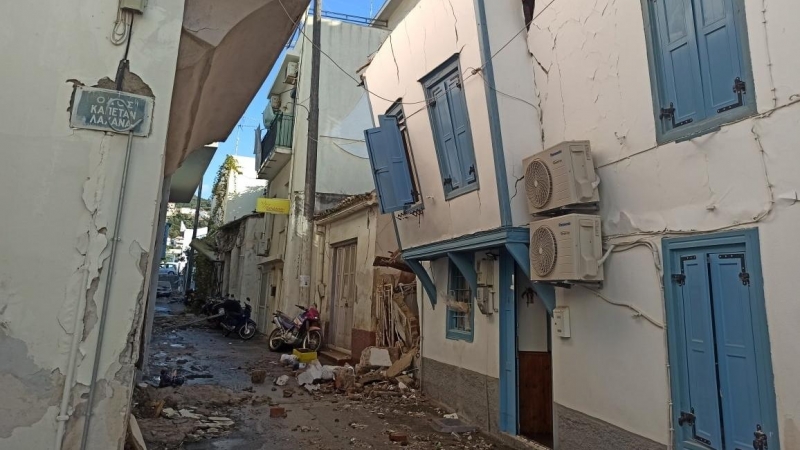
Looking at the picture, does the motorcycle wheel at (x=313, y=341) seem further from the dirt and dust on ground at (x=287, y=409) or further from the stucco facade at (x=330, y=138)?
the stucco facade at (x=330, y=138)

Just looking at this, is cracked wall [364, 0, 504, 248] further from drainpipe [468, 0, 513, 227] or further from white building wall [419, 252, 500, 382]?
white building wall [419, 252, 500, 382]

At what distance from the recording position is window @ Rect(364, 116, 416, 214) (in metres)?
7.49

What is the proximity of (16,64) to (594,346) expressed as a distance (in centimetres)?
482

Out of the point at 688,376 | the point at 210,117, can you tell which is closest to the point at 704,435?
the point at 688,376

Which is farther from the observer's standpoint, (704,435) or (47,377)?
(704,435)

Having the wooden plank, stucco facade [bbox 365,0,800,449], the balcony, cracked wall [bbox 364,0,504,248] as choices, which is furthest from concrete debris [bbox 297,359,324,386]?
the balcony

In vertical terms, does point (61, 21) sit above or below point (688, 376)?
above

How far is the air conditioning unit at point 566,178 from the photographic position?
4574 millimetres

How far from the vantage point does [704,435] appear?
3.59 metres

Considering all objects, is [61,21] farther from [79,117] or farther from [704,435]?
[704,435]

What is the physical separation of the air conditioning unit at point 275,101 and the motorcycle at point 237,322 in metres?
7.94

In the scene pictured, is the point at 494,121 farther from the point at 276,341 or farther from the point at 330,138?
the point at 330,138

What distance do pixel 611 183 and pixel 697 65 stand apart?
1160 mm

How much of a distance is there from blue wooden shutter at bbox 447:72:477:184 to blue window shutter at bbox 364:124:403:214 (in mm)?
1466
